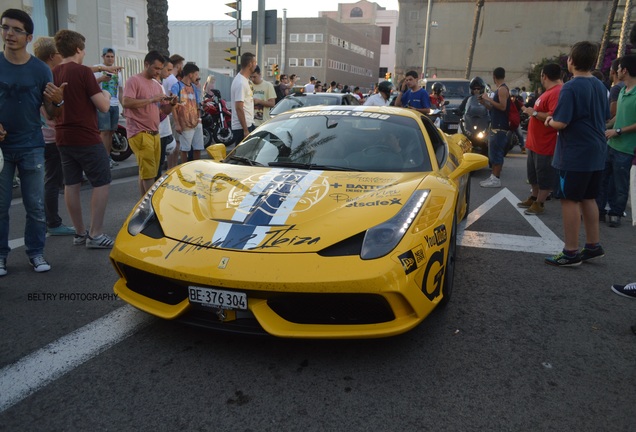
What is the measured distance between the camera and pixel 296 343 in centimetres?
278

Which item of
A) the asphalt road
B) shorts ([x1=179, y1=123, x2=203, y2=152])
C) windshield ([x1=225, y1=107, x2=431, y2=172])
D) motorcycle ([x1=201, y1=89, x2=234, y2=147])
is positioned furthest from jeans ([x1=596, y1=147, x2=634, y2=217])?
motorcycle ([x1=201, y1=89, x2=234, y2=147])

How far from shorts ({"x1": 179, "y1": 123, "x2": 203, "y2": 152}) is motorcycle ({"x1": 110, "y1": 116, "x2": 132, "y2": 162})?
7.70 feet

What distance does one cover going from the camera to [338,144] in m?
3.85

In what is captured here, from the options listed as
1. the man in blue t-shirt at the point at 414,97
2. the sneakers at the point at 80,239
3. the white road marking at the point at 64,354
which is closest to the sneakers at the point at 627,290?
the white road marking at the point at 64,354

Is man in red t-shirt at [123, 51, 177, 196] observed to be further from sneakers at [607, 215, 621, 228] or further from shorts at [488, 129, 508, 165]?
shorts at [488, 129, 508, 165]

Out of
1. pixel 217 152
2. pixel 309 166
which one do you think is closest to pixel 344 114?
pixel 309 166

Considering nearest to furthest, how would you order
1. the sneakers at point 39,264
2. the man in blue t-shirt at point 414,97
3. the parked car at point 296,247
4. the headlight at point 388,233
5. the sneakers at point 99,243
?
the parked car at point 296,247
the headlight at point 388,233
the sneakers at point 39,264
the sneakers at point 99,243
the man in blue t-shirt at point 414,97

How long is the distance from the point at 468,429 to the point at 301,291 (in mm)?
912

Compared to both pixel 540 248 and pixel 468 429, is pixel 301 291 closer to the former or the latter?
pixel 468 429

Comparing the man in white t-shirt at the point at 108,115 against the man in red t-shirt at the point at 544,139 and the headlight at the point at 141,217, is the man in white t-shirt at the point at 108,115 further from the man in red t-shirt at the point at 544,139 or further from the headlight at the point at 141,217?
the man in red t-shirt at the point at 544,139

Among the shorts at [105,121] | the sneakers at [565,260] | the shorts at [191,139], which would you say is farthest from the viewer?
the shorts at [191,139]

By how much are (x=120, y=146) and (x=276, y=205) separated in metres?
7.36

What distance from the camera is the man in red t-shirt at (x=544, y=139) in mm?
6121

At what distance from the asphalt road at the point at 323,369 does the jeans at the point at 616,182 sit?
8.07 ft
